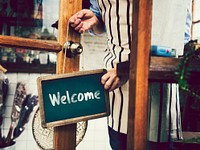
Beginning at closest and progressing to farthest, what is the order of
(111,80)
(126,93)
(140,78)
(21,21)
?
(140,78) < (111,80) < (126,93) < (21,21)

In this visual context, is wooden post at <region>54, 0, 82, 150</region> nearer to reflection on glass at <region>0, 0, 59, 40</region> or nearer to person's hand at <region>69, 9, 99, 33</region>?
person's hand at <region>69, 9, 99, 33</region>

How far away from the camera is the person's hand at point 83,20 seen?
0.97 m

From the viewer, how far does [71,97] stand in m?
0.87

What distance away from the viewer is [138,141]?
0.57 m

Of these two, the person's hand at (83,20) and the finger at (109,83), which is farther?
the person's hand at (83,20)

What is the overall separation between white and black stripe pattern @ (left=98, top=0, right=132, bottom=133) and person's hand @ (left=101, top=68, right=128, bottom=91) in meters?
0.10

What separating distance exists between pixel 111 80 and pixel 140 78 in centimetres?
27

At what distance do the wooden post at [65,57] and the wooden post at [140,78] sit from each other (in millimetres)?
415

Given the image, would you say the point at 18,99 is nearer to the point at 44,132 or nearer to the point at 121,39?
the point at 44,132

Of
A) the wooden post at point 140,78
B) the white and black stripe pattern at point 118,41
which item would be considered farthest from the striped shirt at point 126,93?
the wooden post at point 140,78

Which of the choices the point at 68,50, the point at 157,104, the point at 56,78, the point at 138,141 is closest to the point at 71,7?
the point at 68,50

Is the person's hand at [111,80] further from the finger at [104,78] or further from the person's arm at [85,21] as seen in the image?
the person's arm at [85,21]

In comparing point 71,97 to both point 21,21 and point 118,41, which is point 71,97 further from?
point 21,21

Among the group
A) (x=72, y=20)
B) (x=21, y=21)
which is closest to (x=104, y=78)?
(x=72, y=20)
